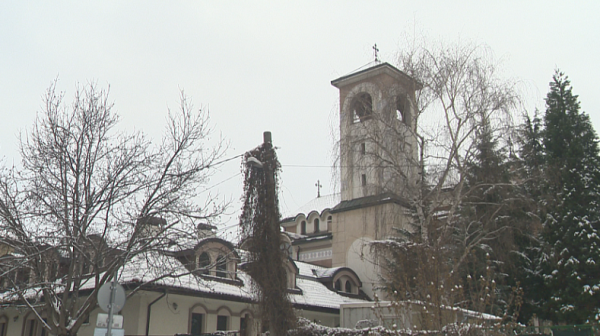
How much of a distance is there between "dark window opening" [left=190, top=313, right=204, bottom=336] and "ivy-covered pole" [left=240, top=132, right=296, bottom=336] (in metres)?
8.01

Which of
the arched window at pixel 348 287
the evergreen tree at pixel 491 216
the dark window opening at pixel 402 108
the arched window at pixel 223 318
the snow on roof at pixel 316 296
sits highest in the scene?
the dark window opening at pixel 402 108

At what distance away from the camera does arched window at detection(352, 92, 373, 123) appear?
22.4 meters

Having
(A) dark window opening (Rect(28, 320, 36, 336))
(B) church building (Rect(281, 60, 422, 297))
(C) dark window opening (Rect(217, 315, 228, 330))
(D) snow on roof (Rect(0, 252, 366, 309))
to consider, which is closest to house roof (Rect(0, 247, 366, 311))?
(D) snow on roof (Rect(0, 252, 366, 309))

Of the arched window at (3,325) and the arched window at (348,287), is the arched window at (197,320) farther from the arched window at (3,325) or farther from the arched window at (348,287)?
the arched window at (348,287)

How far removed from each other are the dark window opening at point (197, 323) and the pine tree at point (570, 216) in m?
14.7

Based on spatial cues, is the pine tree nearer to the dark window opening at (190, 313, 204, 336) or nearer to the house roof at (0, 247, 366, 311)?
the house roof at (0, 247, 366, 311)

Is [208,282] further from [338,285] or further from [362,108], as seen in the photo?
[338,285]

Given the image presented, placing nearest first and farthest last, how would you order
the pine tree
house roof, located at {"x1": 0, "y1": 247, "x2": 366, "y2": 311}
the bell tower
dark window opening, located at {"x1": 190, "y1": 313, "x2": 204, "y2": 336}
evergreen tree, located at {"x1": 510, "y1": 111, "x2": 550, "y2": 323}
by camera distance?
house roof, located at {"x1": 0, "y1": 247, "x2": 366, "y2": 311}
the bell tower
dark window opening, located at {"x1": 190, "y1": 313, "x2": 204, "y2": 336}
the pine tree
evergreen tree, located at {"x1": 510, "y1": 111, "x2": 550, "y2": 323}

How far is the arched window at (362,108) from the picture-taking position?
22447mm

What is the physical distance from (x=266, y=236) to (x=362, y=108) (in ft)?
42.8

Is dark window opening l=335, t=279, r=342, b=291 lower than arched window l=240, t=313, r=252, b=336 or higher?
higher

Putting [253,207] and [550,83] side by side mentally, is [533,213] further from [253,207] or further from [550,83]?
[253,207]

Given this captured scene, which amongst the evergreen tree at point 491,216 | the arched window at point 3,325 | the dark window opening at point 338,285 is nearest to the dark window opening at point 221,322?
the dark window opening at point 338,285

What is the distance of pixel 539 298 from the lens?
1020 inches
